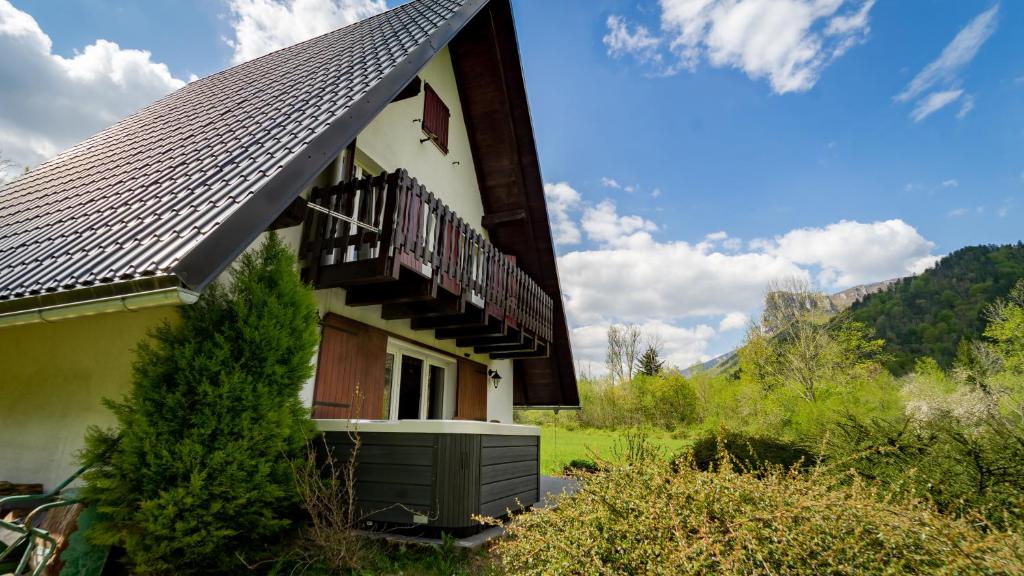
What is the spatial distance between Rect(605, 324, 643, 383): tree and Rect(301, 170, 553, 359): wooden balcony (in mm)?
27502

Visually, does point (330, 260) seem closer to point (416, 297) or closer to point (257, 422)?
point (416, 297)

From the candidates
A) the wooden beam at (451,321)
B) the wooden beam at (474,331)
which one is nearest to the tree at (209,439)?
the wooden beam at (451,321)

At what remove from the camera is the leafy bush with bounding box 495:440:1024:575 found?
2117mm

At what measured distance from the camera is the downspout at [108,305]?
2838mm

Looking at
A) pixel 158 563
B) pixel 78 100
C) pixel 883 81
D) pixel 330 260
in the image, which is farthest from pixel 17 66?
pixel 883 81

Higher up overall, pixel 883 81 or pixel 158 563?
pixel 883 81

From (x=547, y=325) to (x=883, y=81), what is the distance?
1141cm

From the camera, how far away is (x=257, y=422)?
361 cm

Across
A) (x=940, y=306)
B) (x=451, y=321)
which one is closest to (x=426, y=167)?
(x=451, y=321)

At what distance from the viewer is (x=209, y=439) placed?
3.36 m

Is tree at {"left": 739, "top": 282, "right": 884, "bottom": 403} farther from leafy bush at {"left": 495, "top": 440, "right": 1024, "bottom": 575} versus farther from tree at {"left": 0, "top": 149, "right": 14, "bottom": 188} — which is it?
tree at {"left": 0, "top": 149, "right": 14, "bottom": 188}

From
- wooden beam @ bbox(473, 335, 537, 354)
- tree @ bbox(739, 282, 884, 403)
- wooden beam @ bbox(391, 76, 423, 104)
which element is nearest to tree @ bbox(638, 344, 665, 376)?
tree @ bbox(739, 282, 884, 403)

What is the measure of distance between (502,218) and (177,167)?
20.4 ft

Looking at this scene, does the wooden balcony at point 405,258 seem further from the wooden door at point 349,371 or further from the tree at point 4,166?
the tree at point 4,166
